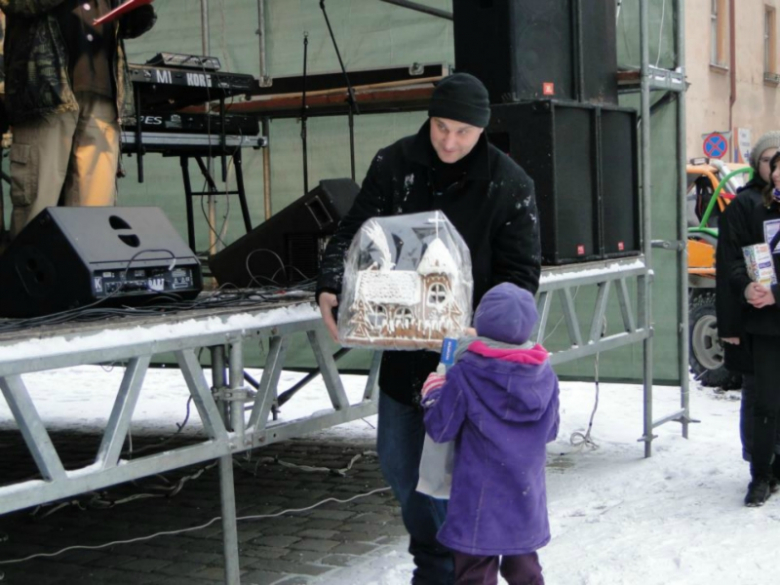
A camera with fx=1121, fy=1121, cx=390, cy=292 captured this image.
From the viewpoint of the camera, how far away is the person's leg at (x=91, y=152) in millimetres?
4852

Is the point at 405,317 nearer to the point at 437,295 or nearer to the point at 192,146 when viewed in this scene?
the point at 437,295

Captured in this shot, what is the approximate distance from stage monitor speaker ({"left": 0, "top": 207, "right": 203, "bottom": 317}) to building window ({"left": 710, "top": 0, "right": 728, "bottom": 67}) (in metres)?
18.4

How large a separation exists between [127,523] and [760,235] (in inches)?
129

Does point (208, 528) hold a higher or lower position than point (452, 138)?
lower

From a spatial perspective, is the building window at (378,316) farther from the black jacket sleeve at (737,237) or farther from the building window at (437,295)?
the black jacket sleeve at (737,237)

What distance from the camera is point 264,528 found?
5.21m

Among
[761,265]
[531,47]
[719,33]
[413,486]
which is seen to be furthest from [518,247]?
[719,33]

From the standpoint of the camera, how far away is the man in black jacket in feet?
10.2

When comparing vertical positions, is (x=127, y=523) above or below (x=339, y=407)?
below

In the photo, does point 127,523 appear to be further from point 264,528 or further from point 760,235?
point 760,235

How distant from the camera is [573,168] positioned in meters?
5.62

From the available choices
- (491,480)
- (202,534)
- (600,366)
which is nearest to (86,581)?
(202,534)

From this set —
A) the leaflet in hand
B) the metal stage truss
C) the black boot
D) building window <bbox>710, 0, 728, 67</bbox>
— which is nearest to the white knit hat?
the leaflet in hand

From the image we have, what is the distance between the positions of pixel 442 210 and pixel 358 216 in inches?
10.2
